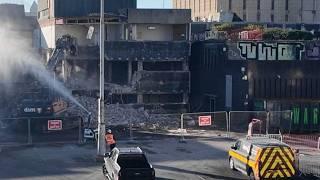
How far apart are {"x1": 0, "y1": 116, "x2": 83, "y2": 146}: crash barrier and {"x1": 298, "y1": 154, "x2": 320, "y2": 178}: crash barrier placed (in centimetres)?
1211

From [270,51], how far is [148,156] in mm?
17684

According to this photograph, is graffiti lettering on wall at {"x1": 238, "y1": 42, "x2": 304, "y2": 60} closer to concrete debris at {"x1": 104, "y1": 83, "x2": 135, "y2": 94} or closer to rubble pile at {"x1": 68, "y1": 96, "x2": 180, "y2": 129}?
rubble pile at {"x1": 68, "y1": 96, "x2": 180, "y2": 129}

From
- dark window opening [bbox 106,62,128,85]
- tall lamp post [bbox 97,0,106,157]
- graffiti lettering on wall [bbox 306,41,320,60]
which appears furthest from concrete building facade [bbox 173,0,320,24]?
tall lamp post [bbox 97,0,106,157]

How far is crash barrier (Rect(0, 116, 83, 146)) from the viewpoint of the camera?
33.0 metres

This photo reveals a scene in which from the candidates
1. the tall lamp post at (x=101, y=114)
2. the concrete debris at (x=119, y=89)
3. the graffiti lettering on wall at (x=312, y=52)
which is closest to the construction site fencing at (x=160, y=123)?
the concrete debris at (x=119, y=89)

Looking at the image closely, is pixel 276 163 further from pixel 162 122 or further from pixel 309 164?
pixel 162 122

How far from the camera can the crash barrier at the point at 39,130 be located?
33.0 metres

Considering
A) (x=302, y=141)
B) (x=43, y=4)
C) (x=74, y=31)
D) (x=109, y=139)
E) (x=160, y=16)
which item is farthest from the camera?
→ (x=43, y=4)

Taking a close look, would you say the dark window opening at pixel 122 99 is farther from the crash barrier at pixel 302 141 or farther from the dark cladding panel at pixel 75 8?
the dark cladding panel at pixel 75 8

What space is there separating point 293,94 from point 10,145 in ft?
70.6

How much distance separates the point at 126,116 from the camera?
4328 cm

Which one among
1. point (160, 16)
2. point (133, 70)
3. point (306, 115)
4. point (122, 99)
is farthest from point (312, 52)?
point (160, 16)

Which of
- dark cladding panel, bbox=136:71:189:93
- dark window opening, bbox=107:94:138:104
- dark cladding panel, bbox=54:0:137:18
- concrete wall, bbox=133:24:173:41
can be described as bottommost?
dark window opening, bbox=107:94:138:104

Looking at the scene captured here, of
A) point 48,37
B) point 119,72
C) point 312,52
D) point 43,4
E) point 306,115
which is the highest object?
point 43,4
